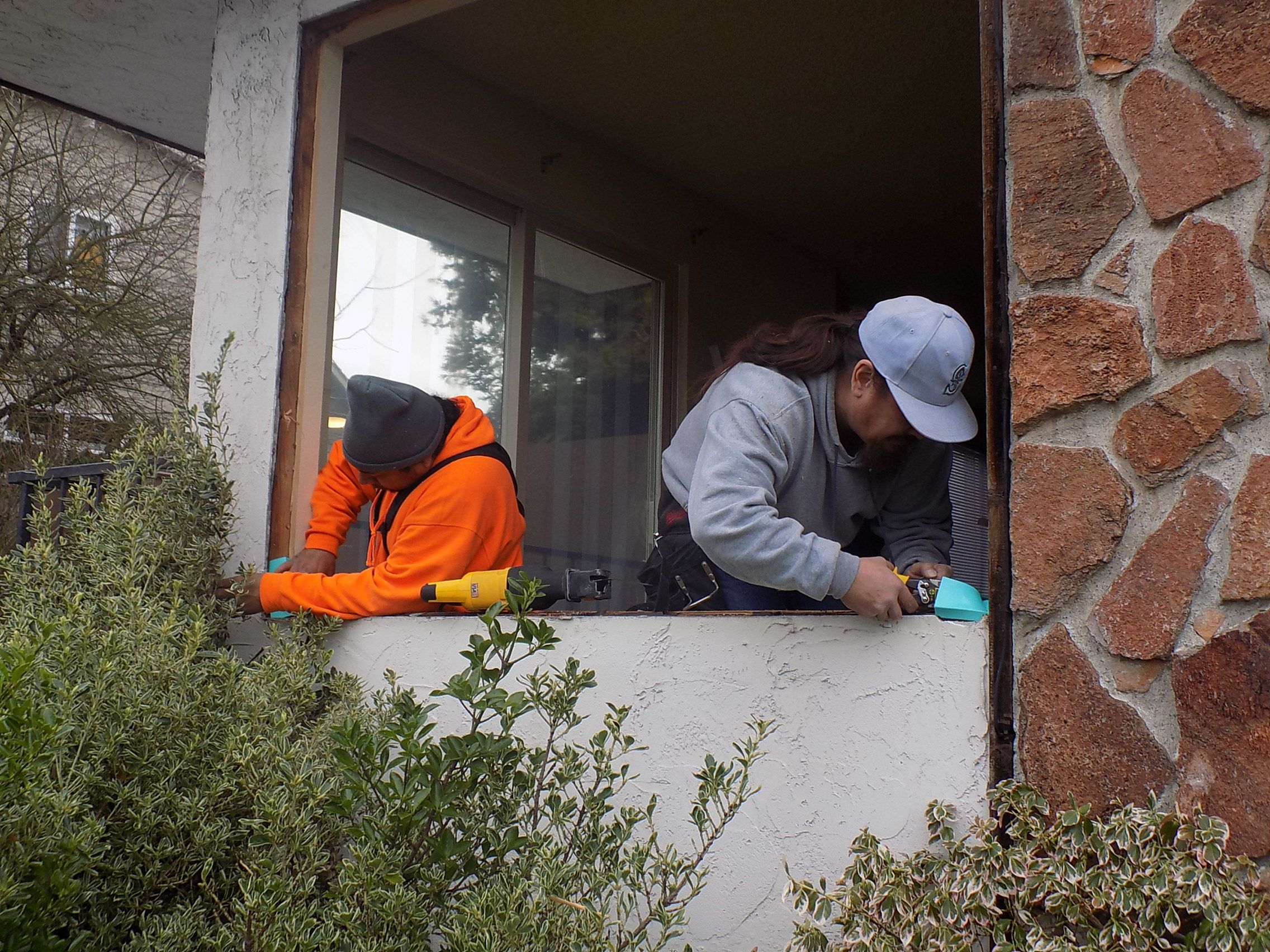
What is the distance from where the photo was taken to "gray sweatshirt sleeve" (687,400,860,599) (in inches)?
83.9

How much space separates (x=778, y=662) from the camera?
2.31 m

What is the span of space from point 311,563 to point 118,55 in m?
2.45

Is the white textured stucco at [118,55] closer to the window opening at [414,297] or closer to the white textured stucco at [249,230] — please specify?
the white textured stucco at [249,230]

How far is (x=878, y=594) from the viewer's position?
2105mm

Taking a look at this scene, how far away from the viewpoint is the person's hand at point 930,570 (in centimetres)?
262

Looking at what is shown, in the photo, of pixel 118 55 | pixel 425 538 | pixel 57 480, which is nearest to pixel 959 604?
pixel 425 538

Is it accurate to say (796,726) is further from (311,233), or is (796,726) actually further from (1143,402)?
(311,233)

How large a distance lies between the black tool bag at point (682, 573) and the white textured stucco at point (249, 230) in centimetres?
135

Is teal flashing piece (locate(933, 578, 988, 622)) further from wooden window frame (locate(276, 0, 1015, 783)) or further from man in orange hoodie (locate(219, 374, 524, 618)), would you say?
wooden window frame (locate(276, 0, 1015, 783))

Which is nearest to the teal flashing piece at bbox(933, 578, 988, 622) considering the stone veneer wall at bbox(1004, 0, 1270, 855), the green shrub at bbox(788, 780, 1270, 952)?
the stone veneer wall at bbox(1004, 0, 1270, 855)

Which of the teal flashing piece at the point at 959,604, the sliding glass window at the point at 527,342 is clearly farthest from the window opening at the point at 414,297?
the teal flashing piece at the point at 959,604

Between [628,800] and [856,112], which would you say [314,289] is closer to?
[628,800]

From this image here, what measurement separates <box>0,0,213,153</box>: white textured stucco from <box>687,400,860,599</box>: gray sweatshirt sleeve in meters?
2.81

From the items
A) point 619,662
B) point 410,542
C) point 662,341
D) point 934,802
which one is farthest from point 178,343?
point 934,802
